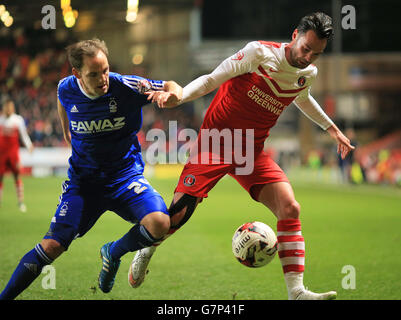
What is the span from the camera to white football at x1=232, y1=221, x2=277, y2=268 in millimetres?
4383

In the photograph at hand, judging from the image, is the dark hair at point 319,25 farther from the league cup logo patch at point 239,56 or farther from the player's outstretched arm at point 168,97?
the player's outstretched arm at point 168,97

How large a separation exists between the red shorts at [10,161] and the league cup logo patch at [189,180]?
733 centimetres

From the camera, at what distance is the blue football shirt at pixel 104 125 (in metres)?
3.99

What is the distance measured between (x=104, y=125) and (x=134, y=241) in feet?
2.92

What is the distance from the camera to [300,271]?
4.13 m

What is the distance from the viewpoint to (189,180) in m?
4.29

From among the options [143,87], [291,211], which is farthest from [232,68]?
[291,211]

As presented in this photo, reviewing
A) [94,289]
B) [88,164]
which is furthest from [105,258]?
[88,164]

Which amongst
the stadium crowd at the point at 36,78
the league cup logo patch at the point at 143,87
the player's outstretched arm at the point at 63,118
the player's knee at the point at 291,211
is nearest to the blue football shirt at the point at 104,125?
the league cup logo patch at the point at 143,87

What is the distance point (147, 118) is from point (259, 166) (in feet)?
77.1

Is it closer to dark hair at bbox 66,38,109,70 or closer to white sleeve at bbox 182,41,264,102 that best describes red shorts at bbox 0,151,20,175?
dark hair at bbox 66,38,109,70

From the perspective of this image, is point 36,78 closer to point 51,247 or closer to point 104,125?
point 104,125

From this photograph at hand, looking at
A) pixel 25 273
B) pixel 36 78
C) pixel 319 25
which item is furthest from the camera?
pixel 36 78
